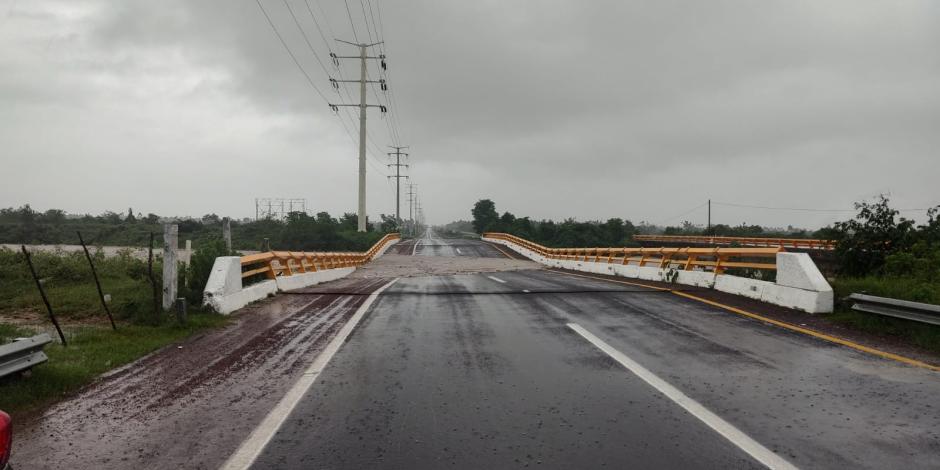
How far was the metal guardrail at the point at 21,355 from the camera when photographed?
514 centimetres

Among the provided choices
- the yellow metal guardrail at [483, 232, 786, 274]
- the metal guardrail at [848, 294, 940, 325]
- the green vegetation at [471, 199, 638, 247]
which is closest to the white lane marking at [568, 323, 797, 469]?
the metal guardrail at [848, 294, 940, 325]

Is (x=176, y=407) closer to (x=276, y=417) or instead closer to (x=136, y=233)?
(x=276, y=417)

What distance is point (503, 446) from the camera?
3898 millimetres

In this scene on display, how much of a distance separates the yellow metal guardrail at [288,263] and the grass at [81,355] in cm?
324

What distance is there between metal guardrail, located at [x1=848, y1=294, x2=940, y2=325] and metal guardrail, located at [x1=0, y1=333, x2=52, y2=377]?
11.1 m

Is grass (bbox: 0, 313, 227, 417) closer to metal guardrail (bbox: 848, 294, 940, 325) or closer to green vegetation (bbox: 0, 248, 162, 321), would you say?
green vegetation (bbox: 0, 248, 162, 321)

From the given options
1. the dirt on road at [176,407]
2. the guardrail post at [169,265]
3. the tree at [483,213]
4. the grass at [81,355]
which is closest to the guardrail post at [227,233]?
the guardrail post at [169,265]

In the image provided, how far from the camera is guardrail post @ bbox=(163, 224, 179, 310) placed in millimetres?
9547

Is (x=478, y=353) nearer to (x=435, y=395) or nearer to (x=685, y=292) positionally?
(x=435, y=395)

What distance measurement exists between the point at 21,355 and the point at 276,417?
3.01 m

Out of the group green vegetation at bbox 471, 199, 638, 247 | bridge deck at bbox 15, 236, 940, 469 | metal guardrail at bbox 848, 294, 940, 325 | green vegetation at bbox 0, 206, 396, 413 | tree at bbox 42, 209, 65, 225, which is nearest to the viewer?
bridge deck at bbox 15, 236, 940, 469

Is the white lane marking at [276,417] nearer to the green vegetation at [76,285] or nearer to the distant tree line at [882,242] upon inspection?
the green vegetation at [76,285]

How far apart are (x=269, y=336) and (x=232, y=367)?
1.93 meters

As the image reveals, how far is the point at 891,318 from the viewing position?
8477mm
